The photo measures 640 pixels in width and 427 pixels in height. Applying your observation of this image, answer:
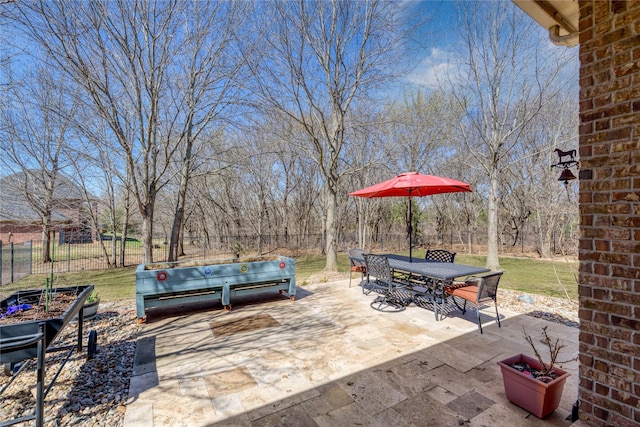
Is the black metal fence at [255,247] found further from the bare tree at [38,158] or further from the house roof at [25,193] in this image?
the bare tree at [38,158]

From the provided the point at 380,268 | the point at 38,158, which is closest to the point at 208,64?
the point at 380,268

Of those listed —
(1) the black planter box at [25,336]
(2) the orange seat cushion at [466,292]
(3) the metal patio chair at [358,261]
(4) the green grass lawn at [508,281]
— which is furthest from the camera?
(4) the green grass lawn at [508,281]

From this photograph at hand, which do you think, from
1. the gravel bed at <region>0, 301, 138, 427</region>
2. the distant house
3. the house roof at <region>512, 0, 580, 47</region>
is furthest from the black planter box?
the distant house

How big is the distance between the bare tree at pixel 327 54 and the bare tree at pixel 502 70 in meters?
2.73

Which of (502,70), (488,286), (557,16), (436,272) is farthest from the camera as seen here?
(502,70)

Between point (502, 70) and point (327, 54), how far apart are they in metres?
5.34

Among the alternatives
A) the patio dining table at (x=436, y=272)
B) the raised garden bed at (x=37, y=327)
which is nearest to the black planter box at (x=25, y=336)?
the raised garden bed at (x=37, y=327)

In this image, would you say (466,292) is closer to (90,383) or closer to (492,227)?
(90,383)

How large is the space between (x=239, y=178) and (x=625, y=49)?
14880mm

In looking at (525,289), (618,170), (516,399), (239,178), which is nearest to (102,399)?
(516,399)

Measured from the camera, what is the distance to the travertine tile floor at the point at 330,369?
2.33 meters

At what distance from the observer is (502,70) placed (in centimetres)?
873

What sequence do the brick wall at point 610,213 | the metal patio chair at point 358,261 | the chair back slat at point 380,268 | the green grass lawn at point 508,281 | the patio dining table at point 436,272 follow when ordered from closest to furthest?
the brick wall at point 610,213 → the patio dining table at point 436,272 → the chair back slat at point 380,268 → the metal patio chair at point 358,261 → the green grass lawn at point 508,281

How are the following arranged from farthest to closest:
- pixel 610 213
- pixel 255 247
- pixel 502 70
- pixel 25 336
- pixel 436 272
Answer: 1. pixel 255 247
2. pixel 502 70
3. pixel 436 272
4. pixel 25 336
5. pixel 610 213
